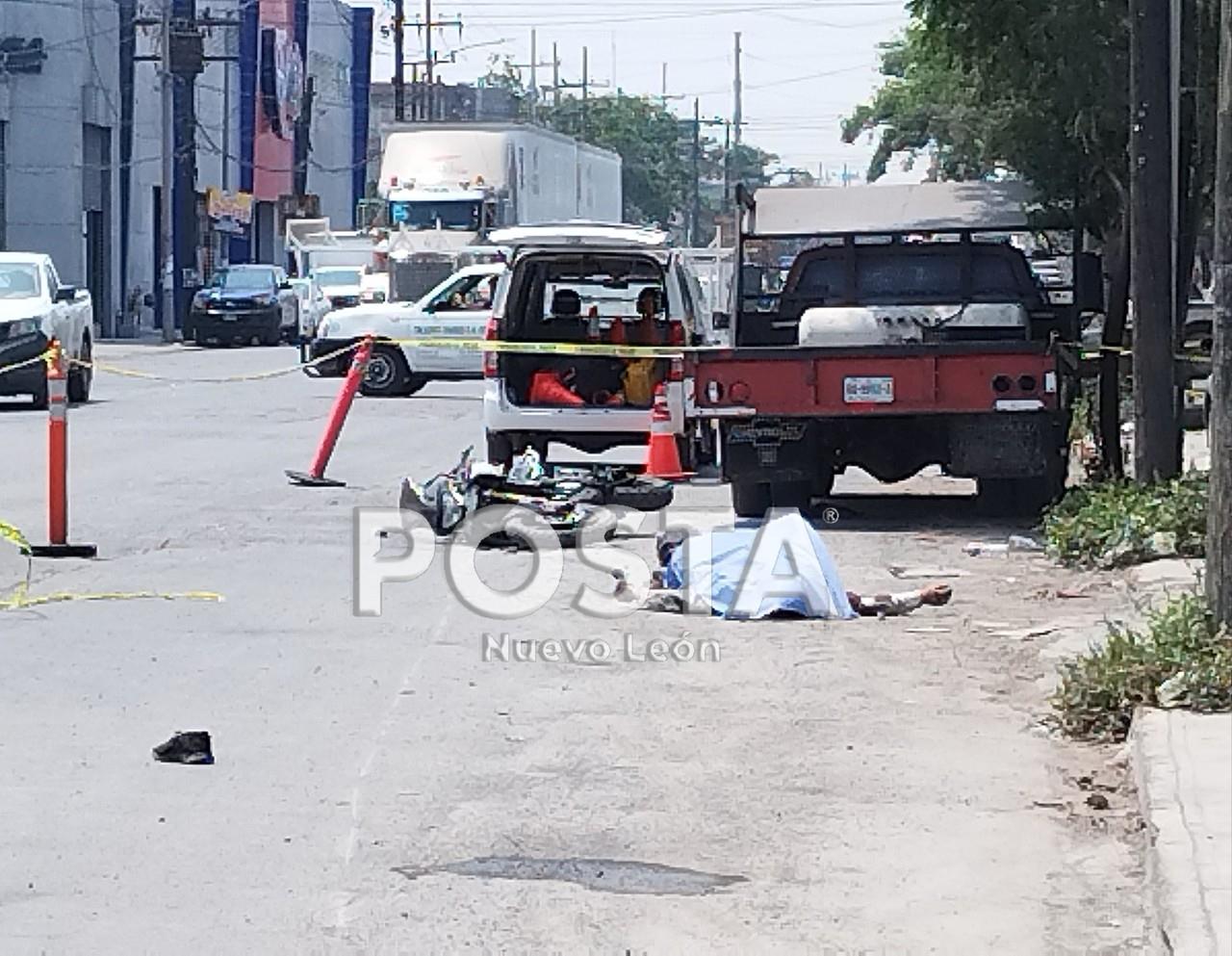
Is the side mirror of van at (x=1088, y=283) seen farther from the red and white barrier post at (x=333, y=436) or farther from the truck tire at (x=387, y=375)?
the truck tire at (x=387, y=375)

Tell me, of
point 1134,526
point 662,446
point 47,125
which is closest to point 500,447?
point 662,446

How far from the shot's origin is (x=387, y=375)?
3047cm

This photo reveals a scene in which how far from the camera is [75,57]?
194 ft

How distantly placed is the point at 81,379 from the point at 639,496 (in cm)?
1440

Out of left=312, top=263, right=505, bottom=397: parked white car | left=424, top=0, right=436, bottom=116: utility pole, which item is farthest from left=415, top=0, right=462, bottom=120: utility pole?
left=312, top=263, right=505, bottom=397: parked white car

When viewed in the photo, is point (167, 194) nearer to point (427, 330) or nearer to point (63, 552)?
point (427, 330)

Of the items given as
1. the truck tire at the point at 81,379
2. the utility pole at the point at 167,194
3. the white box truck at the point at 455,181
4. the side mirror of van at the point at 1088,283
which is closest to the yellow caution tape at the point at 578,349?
the side mirror of van at the point at 1088,283

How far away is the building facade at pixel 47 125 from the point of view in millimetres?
57375

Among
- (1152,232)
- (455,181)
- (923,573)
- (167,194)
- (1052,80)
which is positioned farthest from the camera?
(167,194)

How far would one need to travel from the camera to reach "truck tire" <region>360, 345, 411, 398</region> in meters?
30.3

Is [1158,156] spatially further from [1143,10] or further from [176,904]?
[176,904]

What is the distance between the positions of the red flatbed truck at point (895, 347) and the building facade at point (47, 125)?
1692 inches

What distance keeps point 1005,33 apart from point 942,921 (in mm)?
11227

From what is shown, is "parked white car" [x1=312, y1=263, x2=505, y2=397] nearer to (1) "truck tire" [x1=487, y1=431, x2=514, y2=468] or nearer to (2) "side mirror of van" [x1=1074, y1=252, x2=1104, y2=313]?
(1) "truck tire" [x1=487, y1=431, x2=514, y2=468]
